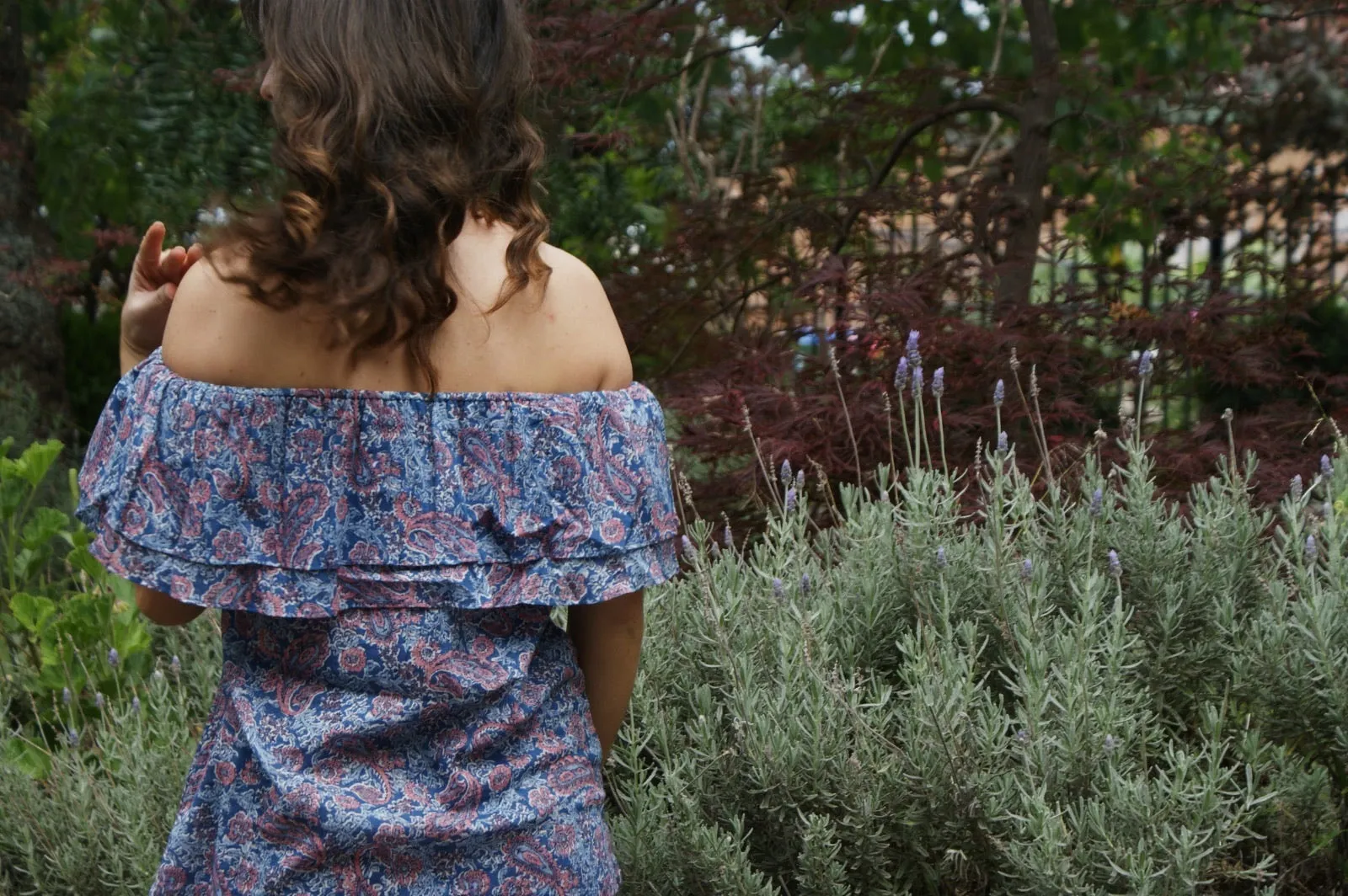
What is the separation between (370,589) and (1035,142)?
339 centimetres

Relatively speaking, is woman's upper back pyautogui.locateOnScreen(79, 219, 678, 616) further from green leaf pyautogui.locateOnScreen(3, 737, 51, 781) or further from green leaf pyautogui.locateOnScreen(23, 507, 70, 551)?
green leaf pyautogui.locateOnScreen(23, 507, 70, 551)

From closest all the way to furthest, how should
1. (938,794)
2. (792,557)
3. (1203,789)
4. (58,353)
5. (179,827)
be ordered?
(179,827) → (1203,789) → (938,794) → (792,557) → (58,353)

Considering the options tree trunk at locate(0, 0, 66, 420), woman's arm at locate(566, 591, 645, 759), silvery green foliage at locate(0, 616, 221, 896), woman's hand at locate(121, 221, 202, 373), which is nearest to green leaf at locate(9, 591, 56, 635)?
silvery green foliage at locate(0, 616, 221, 896)

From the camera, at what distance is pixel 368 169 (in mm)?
1382

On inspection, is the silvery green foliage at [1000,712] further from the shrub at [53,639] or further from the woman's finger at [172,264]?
the shrub at [53,639]

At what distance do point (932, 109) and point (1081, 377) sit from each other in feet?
4.87

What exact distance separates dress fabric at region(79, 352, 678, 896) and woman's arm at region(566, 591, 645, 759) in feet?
0.37

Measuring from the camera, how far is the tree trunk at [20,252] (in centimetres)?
650

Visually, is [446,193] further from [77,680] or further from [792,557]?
[77,680]

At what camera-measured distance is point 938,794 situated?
205cm

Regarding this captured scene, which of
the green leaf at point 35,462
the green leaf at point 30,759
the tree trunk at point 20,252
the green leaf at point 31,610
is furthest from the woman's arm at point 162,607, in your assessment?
the tree trunk at point 20,252

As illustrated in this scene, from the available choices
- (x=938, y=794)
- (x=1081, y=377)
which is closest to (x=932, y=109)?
(x=1081, y=377)

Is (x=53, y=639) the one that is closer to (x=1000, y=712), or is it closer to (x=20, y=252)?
(x=1000, y=712)

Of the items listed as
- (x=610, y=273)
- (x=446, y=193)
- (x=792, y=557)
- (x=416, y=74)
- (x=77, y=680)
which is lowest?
(x=77, y=680)
